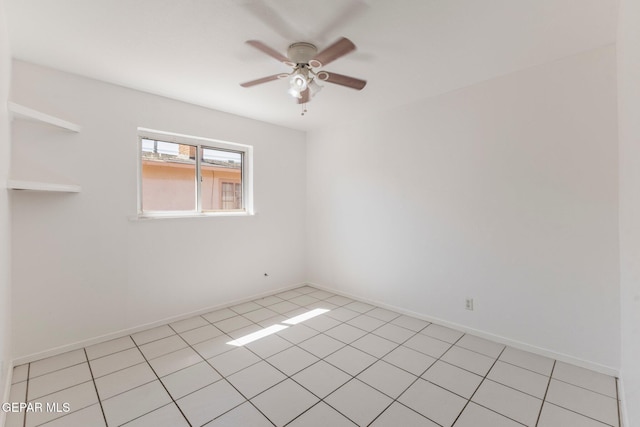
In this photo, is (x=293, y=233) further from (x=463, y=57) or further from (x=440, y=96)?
(x=463, y=57)

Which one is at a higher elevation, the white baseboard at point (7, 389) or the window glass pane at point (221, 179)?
the window glass pane at point (221, 179)

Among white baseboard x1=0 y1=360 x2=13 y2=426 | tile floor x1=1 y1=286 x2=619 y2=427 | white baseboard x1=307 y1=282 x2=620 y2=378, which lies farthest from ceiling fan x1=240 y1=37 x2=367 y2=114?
white baseboard x1=0 y1=360 x2=13 y2=426

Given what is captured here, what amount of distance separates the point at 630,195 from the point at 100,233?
157 inches

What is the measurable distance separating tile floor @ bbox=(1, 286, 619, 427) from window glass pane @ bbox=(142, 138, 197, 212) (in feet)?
4.37

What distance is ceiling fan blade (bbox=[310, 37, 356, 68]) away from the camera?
1.63m

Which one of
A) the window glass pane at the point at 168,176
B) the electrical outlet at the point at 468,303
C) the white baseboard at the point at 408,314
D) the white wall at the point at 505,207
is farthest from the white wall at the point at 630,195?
the window glass pane at the point at 168,176

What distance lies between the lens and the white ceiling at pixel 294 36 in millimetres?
1637

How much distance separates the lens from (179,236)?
3082mm

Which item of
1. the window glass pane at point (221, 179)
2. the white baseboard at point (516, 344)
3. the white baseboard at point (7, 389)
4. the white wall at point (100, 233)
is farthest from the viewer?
the window glass pane at point (221, 179)

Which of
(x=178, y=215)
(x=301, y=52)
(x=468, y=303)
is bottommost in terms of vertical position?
(x=468, y=303)

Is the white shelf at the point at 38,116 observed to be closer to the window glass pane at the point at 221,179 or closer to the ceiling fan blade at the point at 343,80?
the window glass pane at the point at 221,179

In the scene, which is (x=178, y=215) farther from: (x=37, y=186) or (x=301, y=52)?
(x=301, y=52)

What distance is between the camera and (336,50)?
1737 millimetres

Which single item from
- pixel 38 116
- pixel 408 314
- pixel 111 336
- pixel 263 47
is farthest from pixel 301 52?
pixel 111 336
